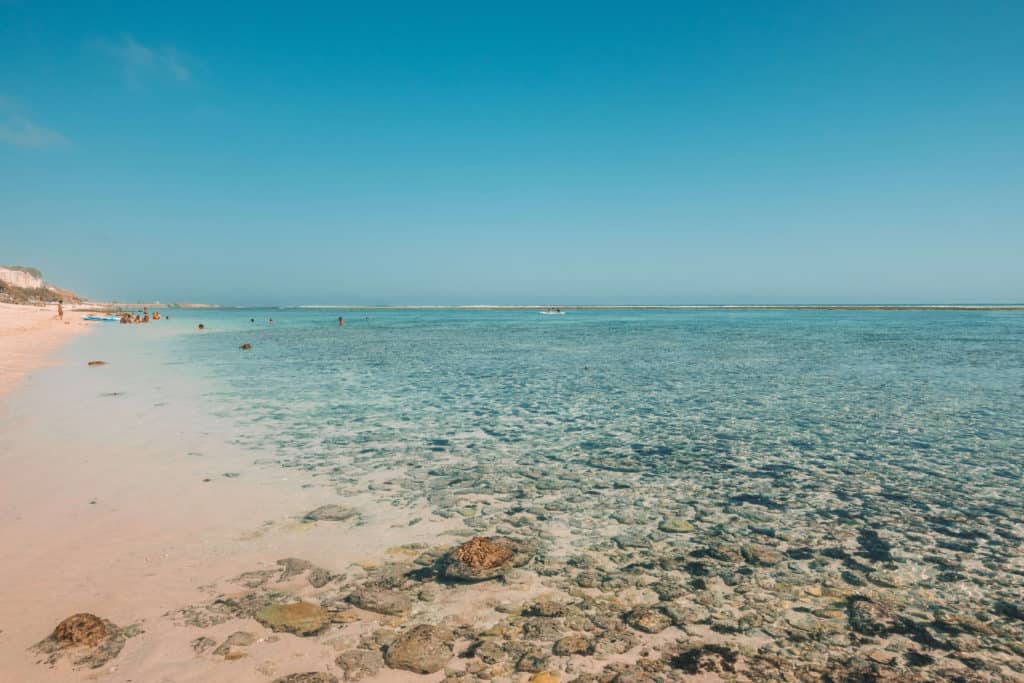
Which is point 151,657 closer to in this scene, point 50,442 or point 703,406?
point 50,442

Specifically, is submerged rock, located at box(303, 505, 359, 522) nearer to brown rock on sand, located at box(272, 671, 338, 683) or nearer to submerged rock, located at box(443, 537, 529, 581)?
submerged rock, located at box(443, 537, 529, 581)

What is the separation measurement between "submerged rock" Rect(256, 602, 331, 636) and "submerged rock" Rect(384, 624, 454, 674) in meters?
0.81

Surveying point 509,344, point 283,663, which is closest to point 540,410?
point 283,663

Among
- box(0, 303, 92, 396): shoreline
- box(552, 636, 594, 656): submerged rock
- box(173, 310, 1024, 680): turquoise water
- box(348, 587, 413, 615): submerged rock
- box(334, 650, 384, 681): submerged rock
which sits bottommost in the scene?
box(173, 310, 1024, 680): turquoise water

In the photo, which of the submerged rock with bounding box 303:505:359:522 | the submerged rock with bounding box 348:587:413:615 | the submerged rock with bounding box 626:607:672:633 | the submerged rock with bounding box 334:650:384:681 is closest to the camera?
the submerged rock with bounding box 334:650:384:681

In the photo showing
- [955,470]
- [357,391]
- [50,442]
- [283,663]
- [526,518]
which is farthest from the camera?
[357,391]

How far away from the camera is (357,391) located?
62.1 ft

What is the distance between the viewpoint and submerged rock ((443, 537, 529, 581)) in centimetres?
614

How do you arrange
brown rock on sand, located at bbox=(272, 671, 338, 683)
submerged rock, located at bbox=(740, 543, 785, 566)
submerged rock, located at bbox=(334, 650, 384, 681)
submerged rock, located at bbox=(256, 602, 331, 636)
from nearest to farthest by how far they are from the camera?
brown rock on sand, located at bbox=(272, 671, 338, 683) → submerged rock, located at bbox=(334, 650, 384, 681) → submerged rock, located at bbox=(256, 602, 331, 636) → submerged rock, located at bbox=(740, 543, 785, 566)

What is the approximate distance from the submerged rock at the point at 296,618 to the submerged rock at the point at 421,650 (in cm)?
81

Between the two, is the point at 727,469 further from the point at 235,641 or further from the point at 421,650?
the point at 235,641

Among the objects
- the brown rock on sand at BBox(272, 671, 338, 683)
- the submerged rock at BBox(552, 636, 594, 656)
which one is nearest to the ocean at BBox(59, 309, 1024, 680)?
the submerged rock at BBox(552, 636, 594, 656)

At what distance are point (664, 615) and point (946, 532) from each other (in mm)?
4627

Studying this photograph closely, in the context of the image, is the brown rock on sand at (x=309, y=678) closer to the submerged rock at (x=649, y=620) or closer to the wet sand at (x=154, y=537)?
the wet sand at (x=154, y=537)
